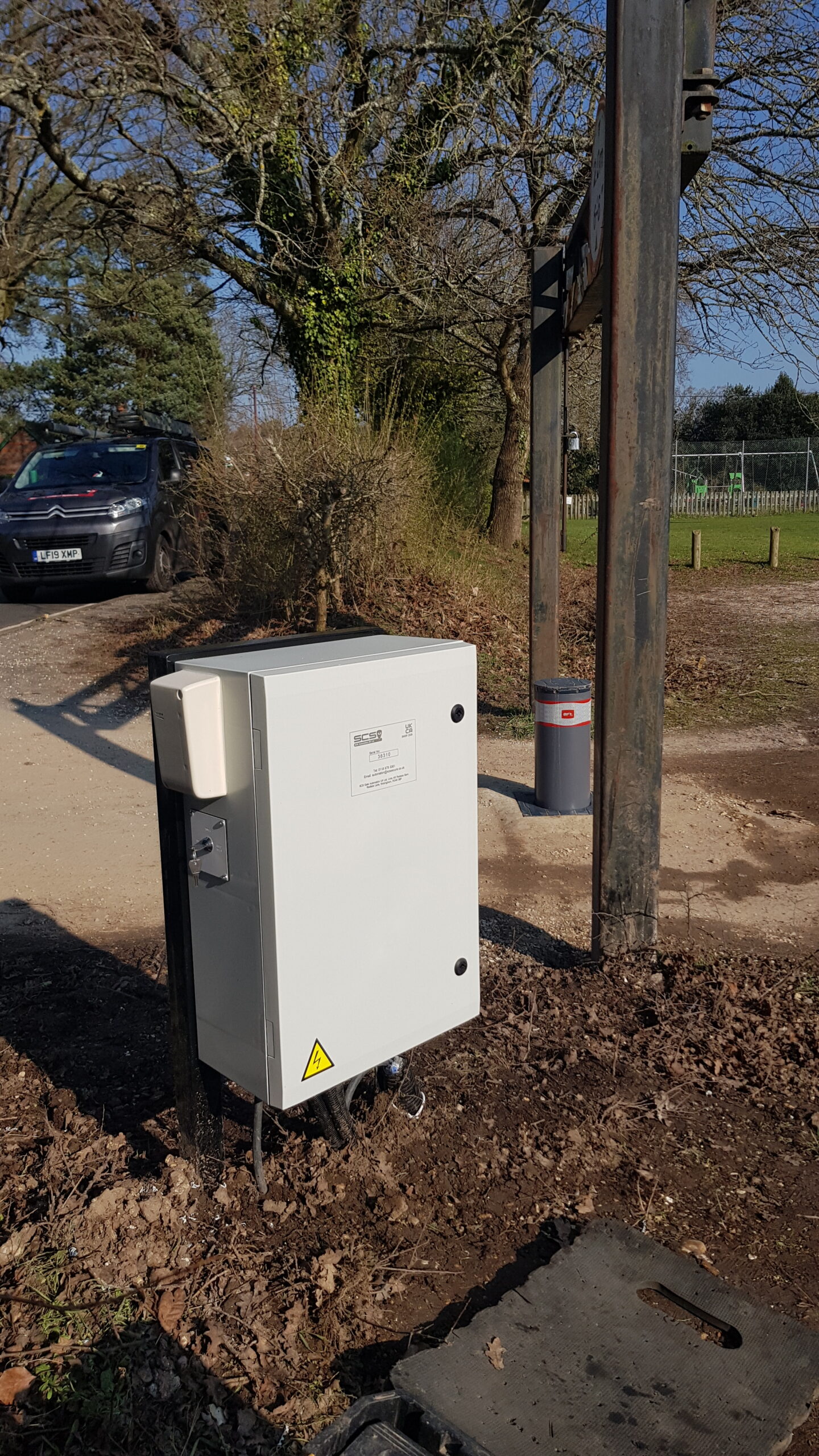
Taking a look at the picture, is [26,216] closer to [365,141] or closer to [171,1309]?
[365,141]

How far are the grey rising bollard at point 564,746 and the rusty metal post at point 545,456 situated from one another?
1685mm

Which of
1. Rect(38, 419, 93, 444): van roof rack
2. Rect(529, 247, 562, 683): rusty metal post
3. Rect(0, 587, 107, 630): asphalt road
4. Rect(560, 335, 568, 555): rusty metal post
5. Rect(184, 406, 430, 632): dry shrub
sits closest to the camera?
Rect(560, 335, 568, 555): rusty metal post

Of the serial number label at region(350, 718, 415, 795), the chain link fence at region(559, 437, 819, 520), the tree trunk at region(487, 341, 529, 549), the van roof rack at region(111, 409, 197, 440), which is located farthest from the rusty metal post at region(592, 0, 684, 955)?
the chain link fence at region(559, 437, 819, 520)

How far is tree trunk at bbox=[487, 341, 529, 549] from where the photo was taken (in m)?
18.9

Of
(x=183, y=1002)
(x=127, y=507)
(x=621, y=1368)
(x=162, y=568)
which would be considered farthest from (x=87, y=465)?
(x=621, y=1368)

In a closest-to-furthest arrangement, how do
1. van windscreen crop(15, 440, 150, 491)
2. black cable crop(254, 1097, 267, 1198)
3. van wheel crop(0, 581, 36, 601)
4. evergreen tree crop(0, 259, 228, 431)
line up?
black cable crop(254, 1097, 267, 1198) < van wheel crop(0, 581, 36, 601) < van windscreen crop(15, 440, 150, 491) < evergreen tree crop(0, 259, 228, 431)

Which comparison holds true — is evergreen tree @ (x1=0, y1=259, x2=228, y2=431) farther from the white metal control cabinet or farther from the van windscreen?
the white metal control cabinet

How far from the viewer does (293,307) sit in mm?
15016

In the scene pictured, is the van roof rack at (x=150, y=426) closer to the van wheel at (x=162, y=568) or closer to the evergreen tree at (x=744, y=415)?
the van wheel at (x=162, y=568)

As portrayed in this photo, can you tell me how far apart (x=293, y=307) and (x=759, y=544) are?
1370 centimetres

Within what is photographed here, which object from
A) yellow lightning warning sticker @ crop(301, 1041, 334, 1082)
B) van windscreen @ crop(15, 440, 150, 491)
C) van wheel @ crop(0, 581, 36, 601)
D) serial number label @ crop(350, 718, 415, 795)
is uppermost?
van windscreen @ crop(15, 440, 150, 491)

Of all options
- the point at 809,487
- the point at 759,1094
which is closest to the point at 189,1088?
the point at 759,1094

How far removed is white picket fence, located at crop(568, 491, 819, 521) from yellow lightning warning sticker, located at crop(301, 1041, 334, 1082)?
3551 cm

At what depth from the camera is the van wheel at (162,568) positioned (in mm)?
13516
